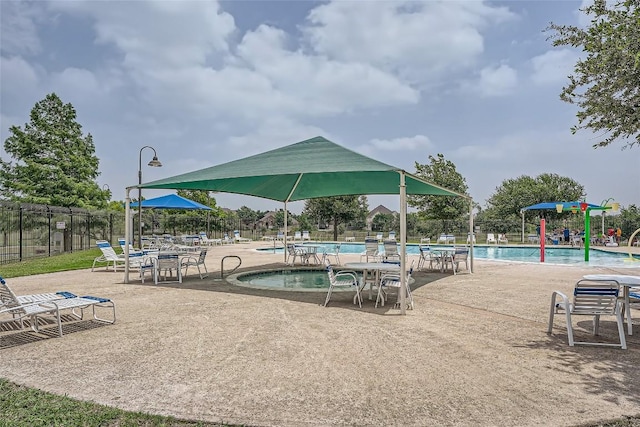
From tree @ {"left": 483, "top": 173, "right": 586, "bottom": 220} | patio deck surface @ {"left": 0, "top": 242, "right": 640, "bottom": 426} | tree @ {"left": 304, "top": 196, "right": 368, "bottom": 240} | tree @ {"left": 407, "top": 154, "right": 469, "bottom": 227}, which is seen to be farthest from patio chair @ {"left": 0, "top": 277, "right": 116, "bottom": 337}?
tree @ {"left": 483, "top": 173, "right": 586, "bottom": 220}

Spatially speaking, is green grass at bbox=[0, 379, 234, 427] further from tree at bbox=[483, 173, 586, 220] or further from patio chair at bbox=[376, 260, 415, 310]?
tree at bbox=[483, 173, 586, 220]

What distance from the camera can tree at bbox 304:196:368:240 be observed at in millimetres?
34781

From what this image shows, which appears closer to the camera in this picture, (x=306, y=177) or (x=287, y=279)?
(x=287, y=279)

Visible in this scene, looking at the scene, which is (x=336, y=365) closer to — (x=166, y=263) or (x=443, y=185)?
(x=166, y=263)

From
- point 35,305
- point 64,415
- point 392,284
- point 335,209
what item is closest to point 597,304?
point 392,284

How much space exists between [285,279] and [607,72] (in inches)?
340

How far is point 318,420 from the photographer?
2.95m

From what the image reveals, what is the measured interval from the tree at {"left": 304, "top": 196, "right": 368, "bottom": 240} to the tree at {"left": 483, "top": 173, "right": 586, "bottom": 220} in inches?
750

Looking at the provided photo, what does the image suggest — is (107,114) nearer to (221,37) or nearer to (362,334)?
(221,37)

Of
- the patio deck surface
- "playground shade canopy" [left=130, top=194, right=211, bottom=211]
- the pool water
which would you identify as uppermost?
"playground shade canopy" [left=130, top=194, right=211, bottom=211]

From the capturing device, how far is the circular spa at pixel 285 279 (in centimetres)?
1009

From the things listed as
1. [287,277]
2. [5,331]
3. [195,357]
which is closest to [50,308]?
[5,331]

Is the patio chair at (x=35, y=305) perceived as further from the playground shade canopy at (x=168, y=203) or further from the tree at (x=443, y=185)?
the tree at (x=443, y=185)

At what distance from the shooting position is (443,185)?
98.5 ft
